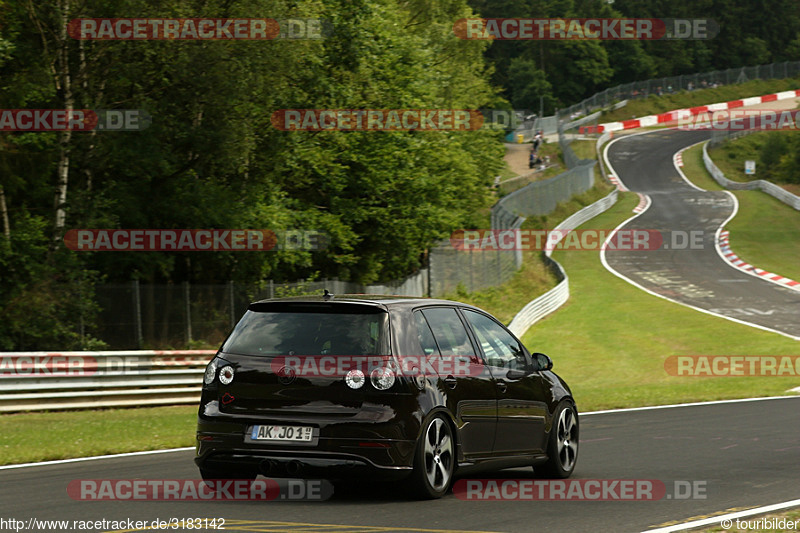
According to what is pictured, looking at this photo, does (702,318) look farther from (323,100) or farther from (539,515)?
(539,515)

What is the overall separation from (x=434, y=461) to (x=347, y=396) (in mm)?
871

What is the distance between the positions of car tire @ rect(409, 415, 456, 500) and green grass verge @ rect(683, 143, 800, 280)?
42391 millimetres

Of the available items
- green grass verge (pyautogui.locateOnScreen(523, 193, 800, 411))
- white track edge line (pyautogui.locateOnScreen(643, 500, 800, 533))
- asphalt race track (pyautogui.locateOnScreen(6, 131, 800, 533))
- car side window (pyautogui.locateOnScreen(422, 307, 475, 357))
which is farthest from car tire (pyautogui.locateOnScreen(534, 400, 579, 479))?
green grass verge (pyautogui.locateOnScreen(523, 193, 800, 411))

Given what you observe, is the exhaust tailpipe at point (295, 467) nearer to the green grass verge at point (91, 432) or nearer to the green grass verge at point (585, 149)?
the green grass verge at point (91, 432)

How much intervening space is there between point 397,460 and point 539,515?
1056 millimetres

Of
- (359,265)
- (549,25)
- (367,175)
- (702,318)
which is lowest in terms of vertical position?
(702,318)

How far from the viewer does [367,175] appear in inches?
1324

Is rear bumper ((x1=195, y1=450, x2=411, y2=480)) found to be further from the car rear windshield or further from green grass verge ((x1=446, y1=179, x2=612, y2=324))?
green grass verge ((x1=446, y1=179, x2=612, y2=324))

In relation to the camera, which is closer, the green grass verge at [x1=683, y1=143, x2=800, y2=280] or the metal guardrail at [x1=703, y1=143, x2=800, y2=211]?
the green grass verge at [x1=683, y1=143, x2=800, y2=280]

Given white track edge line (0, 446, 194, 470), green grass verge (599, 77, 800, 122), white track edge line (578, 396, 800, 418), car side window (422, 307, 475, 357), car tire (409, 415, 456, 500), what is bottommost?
white track edge line (578, 396, 800, 418)

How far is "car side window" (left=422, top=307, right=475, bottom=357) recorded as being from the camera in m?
8.84

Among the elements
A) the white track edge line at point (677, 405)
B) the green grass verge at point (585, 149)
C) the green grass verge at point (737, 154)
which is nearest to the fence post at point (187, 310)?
the white track edge line at point (677, 405)

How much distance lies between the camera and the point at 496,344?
9.66 metres

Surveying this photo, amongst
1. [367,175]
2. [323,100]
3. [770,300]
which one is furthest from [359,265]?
[770,300]
